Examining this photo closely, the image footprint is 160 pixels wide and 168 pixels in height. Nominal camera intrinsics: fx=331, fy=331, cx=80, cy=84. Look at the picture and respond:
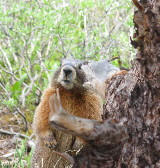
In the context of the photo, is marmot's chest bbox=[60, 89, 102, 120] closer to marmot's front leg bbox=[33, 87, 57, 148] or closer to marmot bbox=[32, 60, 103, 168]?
marmot bbox=[32, 60, 103, 168]

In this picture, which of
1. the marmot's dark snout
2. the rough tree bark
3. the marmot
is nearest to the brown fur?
the marmot

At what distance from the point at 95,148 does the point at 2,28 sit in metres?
5.56

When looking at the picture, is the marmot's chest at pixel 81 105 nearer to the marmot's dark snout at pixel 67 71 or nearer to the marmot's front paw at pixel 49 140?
the marmot's dark snout at pixel 67 71

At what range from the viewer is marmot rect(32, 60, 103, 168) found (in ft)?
12.8

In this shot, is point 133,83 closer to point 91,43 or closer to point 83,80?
point 83,80

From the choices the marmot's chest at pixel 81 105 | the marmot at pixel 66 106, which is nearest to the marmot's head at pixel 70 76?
the marmot at pixel 66 106

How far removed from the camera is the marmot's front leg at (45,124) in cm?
392

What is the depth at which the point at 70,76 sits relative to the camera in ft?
12.7

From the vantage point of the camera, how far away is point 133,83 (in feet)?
8.73

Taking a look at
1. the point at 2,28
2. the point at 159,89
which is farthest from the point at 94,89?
the point at 2,28

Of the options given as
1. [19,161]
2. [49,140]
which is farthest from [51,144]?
[19,161]

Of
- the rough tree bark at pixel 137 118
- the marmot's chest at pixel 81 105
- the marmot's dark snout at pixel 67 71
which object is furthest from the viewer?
the marmot's chest at pixel 81 105

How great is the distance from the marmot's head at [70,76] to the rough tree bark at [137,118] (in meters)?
1.19

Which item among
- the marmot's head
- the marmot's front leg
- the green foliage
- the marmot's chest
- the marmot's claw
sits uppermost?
the marmot's head
